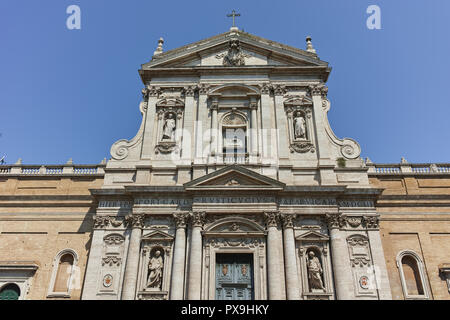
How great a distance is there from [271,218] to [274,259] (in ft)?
5.72

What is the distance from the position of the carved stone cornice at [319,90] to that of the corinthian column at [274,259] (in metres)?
7.28

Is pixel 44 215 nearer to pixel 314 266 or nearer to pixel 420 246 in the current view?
pixel 314 266

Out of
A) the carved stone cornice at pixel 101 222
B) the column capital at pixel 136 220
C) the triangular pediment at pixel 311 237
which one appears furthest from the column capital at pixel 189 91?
the triangular pediment at pixel 311 237

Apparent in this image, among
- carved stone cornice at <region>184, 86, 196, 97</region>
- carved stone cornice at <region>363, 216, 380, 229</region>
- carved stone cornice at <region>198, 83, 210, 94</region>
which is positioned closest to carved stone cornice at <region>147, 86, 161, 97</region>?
carved stone cornice at <region>184, 86, 196, 97</region>

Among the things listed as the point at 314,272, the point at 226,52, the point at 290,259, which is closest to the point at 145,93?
the point at 226,52

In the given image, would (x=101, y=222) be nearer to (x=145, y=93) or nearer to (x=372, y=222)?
(x=145, y=93)

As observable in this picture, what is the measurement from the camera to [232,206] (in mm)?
17297

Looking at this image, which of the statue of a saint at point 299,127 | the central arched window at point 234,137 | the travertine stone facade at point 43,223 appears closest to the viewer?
the travertine stone facade at point 43,223

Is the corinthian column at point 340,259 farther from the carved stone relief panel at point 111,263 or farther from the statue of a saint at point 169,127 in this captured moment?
the carved stone relief panel at point 111,263

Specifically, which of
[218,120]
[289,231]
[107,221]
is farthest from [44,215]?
[289,231]

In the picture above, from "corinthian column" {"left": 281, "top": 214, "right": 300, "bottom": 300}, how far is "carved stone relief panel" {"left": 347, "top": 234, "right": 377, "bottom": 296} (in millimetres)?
2456

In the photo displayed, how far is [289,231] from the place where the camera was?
16.8 meters

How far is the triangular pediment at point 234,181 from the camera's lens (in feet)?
56.6
